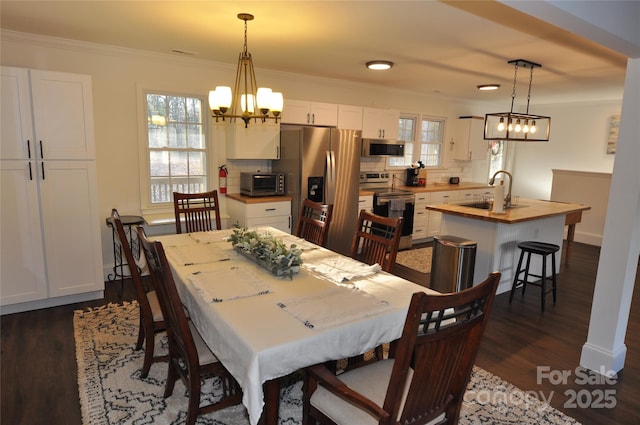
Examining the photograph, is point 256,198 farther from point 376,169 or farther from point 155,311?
point 376,169

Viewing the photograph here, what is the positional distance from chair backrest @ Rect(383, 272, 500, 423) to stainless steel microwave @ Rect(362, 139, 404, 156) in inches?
179

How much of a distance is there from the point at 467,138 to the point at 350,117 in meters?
2.90

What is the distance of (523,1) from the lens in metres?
1.69

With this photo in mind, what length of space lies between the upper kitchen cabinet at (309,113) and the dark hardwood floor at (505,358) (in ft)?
9.06

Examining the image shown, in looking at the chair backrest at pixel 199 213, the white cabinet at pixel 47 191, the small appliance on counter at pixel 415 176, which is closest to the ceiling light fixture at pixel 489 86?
the small appliance on counter at pixel 415 176

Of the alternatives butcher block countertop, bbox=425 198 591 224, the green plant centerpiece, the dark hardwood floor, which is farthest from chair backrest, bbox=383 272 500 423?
butcher block countertop, bbox=425 198 591 224

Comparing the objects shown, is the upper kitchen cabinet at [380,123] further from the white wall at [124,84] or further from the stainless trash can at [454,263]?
the stainless trash can at [454,263]

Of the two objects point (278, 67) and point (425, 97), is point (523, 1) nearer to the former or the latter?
point (278, 67)

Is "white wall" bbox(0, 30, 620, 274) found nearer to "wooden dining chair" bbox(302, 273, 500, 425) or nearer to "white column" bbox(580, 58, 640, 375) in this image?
"wooden dining chair" bbox(302, 273, 500, 425)

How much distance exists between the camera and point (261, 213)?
15.3 feet

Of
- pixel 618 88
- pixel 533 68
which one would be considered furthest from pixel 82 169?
pixel 618 88

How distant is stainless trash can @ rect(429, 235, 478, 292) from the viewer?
12.4 ft

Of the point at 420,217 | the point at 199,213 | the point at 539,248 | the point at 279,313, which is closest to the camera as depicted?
the point at 279,313

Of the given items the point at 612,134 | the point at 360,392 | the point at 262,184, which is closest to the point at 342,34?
the point at 262,184
